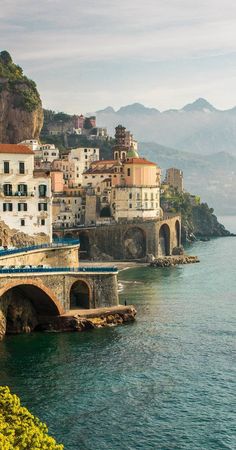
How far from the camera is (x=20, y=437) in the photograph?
37562 mm

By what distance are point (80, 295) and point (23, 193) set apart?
27.8 meters

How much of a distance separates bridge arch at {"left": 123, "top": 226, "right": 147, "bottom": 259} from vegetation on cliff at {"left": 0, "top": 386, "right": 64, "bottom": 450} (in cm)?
13970

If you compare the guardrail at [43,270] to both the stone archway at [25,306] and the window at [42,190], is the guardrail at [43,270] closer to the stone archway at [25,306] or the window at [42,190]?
the stone archway at [25,306]

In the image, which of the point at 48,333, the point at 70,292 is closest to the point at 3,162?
the point at 70,292

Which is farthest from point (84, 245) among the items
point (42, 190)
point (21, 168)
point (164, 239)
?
point (21, 168)

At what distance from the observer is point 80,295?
96.2 m

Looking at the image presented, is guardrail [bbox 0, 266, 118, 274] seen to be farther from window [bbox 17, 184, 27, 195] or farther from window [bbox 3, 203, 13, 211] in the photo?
window [bbox 17, 184, 27, 195]

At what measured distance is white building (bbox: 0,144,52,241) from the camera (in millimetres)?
114938

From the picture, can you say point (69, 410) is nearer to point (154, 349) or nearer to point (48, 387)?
point (48, 387)

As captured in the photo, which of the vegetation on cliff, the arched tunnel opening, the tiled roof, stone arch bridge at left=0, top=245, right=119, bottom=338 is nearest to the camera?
the vegetation on cliff

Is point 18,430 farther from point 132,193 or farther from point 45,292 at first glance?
point 132,193

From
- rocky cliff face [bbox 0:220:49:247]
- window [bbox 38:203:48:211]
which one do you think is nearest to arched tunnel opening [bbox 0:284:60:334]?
rocky cliff face [bbox 0:220:49:247]

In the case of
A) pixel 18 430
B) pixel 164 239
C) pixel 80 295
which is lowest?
pixel 18 430

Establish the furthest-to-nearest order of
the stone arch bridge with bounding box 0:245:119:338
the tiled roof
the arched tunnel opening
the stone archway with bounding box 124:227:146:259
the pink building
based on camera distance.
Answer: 1. the pink building
2. the stone archway with bounding box 124:227:146:259
3. the tiled roof
4. the arched tunnel opening
5. the stone arch bridge with bounding box 0:245:119:338
